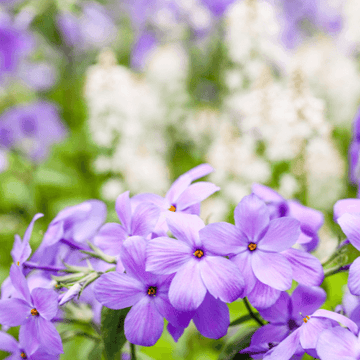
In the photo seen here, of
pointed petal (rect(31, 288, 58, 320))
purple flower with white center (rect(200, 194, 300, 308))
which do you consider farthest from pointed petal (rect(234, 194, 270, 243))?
pointed petal (rect(31, 288, 58, 320))

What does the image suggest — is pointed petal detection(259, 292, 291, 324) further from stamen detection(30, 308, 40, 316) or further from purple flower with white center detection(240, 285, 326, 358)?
stamen detection(30, 308, 40, 316)

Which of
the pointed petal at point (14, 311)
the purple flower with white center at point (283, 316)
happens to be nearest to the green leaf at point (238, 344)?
the purple flower with white center at point (283, 316)

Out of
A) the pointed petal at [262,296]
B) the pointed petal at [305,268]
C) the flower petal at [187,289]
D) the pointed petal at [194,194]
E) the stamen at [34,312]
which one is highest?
the pointed petal at [194,194]

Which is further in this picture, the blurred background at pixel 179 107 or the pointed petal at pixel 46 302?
the blurred background at pixel 179 107

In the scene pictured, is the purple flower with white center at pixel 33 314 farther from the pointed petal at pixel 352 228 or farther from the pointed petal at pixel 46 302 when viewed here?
the pointed petal at pixel 352 228

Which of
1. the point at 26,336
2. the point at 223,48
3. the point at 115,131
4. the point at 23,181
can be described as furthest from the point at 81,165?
the point at 26,336

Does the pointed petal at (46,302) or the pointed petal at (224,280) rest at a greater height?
the pointed petal at (224,280)
